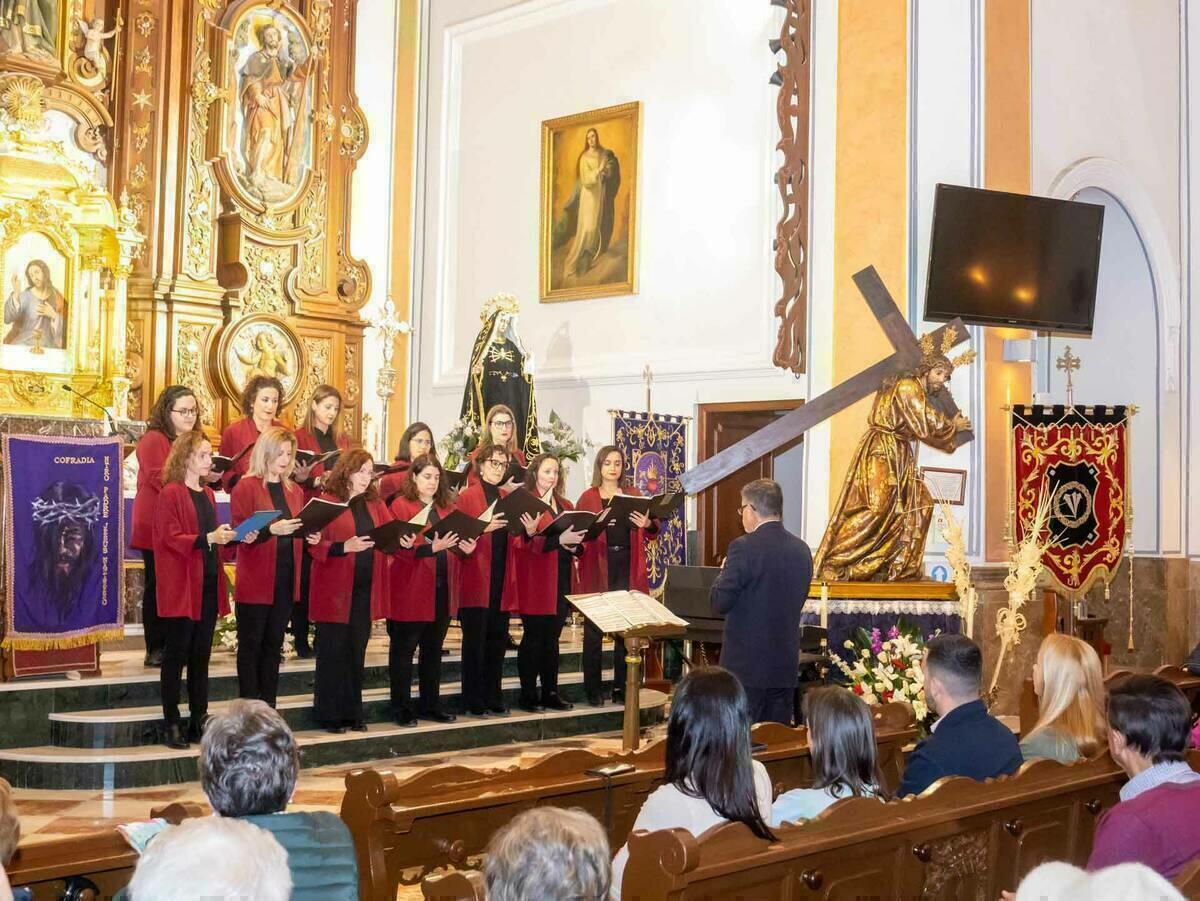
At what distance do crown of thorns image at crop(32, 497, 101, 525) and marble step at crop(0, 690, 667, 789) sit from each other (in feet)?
3.81

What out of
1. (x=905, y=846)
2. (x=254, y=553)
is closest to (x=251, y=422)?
(x=254, y=553)

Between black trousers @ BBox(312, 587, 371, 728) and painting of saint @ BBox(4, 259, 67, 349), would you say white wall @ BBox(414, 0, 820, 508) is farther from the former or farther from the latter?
black trousers @ BBox(312, 587, 371, 728)

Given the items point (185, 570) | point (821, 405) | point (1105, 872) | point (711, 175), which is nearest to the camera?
point (1105, 872)

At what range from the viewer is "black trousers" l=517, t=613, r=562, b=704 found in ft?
26.6

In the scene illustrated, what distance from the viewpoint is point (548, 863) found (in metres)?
2.06

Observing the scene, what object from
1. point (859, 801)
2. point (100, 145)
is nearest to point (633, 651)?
point (859, 801)

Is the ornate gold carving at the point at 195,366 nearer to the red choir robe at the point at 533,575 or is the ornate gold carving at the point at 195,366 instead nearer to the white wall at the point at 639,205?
the white wall at the point at 639,205

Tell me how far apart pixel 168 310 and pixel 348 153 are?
2.75m

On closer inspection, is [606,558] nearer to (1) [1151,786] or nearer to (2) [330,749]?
(2) [330,749]

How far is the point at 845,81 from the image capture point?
11219 millimetres

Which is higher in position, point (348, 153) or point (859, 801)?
point (348, 153)

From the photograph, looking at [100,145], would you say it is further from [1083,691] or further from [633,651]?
[1083,691]

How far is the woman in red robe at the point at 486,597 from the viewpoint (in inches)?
301

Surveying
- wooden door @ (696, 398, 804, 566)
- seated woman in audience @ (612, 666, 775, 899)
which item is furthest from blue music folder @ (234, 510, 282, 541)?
wooden door @ (696, 398, 804, 566)
